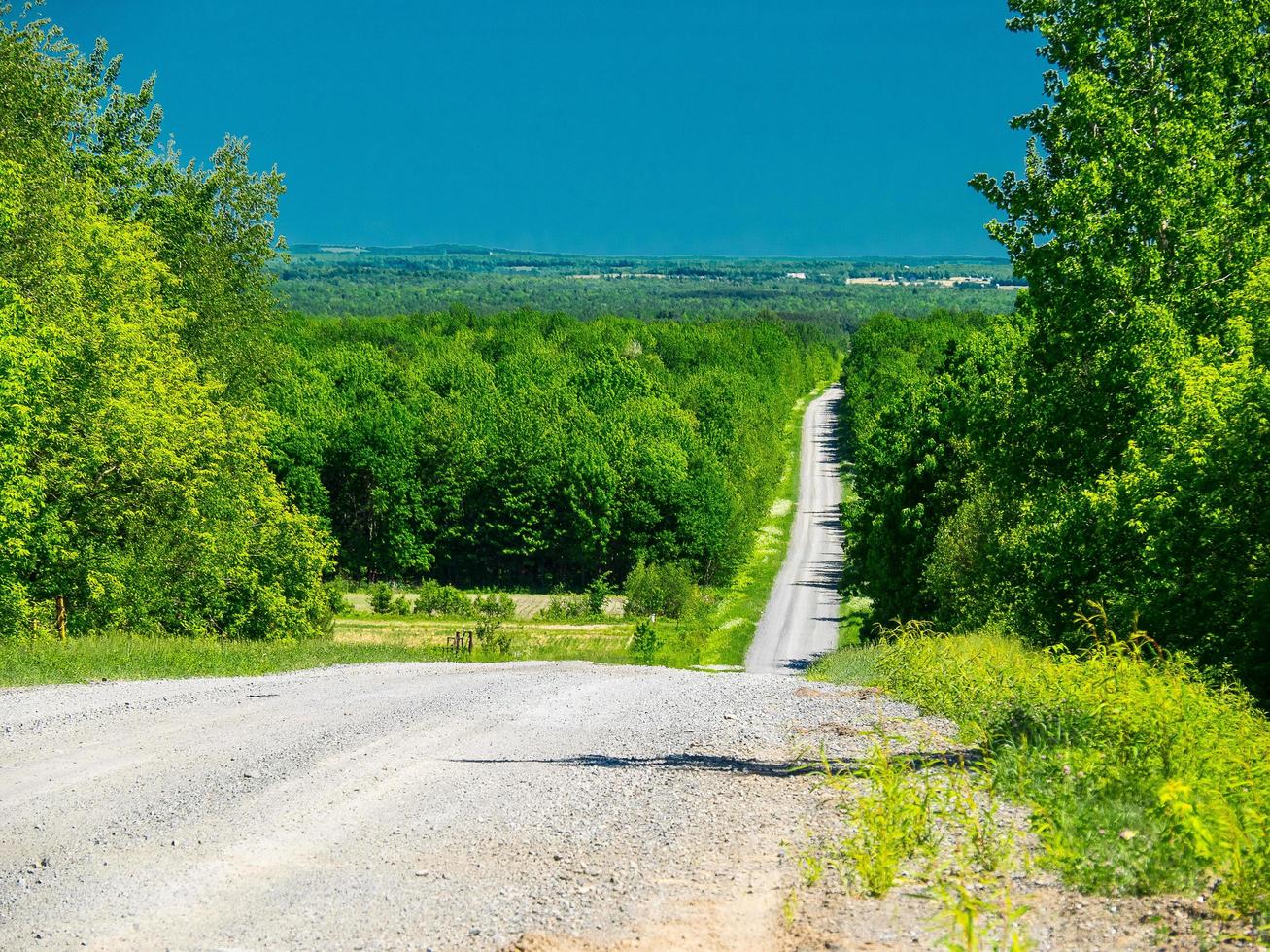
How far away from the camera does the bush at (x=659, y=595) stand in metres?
63.8

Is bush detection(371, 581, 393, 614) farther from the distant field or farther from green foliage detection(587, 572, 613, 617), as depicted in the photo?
green foliage detection(587, 572, 613, 617)

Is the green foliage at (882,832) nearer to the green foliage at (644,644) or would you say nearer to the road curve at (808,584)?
the road curve at (808,584)

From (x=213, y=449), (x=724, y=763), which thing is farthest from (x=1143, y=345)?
(x=213, y=449)

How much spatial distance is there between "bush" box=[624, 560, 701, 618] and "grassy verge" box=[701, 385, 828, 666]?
1.85 metres

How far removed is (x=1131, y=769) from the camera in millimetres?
8289

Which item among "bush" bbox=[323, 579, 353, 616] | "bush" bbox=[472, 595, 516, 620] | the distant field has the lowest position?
the distant field

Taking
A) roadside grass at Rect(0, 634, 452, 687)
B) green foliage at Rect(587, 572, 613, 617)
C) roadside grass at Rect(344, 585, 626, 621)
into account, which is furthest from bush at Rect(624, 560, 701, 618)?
roadside grass at Rect(0, 634, 452, 687)

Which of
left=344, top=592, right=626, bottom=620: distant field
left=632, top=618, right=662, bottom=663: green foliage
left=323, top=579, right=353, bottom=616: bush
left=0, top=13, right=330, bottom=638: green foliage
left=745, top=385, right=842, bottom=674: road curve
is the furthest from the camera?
left=344, top=592, right=626, bottom=620: distant field

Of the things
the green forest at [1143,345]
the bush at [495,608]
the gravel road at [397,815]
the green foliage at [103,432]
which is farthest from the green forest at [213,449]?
the green forest at [1143,345]

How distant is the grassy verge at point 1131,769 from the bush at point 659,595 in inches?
1986

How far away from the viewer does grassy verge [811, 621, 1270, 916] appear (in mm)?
6461

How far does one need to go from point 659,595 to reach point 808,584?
15.4 meters

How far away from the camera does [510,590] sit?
3132 inches

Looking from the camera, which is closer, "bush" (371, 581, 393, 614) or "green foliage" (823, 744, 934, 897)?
"green foliage" (823, 744, 934, 897)
